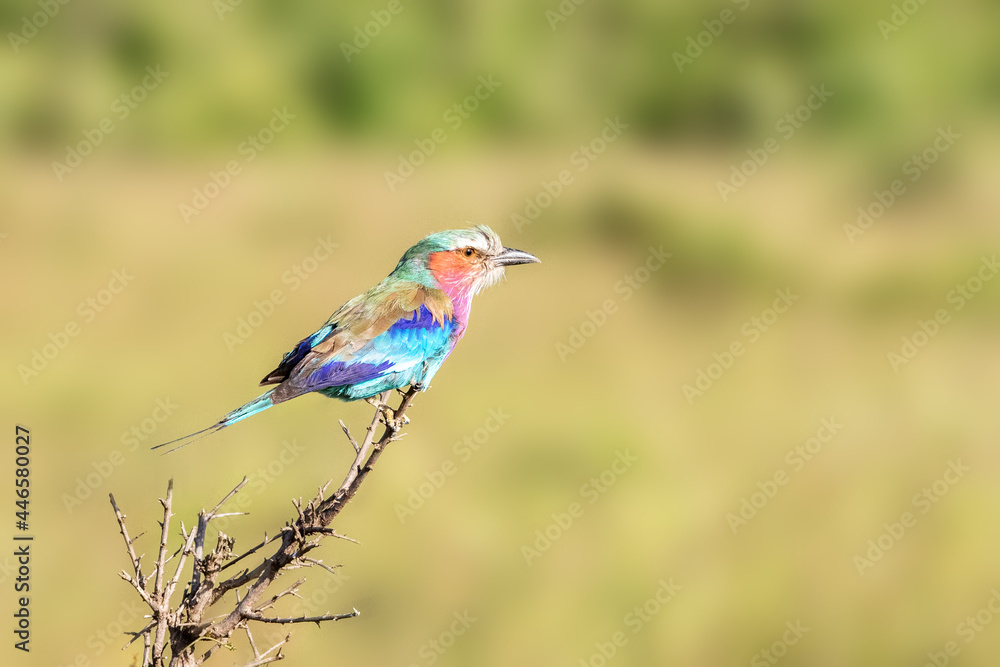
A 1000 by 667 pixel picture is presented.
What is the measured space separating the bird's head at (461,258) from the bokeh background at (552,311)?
2.59m

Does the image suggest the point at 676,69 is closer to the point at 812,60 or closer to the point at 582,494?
the point at 812,60

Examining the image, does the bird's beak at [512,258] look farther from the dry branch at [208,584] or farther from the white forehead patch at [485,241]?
the dry branch at [208,584]

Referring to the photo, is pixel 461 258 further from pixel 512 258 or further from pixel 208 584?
pixel 208 584

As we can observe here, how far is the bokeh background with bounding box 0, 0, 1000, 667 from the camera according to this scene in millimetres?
6422

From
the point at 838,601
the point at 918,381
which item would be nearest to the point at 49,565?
the point at 838,601

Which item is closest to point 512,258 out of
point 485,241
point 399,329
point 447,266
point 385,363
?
point 485,241

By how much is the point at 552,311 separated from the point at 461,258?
15.0ft

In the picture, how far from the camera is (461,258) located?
4.03 metres

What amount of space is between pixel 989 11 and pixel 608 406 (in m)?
6.72

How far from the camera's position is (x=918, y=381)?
8461 mm

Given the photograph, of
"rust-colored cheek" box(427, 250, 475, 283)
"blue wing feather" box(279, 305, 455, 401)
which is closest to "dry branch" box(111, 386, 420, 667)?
"blue wing feather" box(279, 305, 455, 401)

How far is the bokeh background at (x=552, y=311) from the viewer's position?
21.1ft

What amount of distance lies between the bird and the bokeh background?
2.60m

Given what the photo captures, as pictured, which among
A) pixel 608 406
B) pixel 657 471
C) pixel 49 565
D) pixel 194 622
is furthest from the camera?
pixel 608 406
